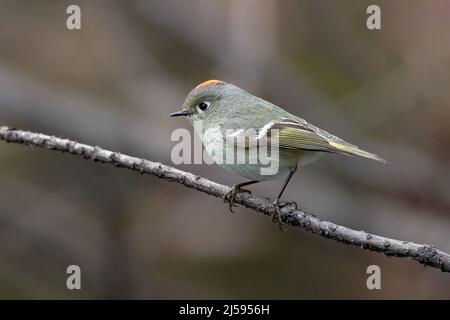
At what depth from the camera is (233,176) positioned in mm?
4742

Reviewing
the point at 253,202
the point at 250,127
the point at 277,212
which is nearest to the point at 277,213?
the point at 277,212

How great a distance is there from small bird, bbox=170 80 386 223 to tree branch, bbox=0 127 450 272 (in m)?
0.09

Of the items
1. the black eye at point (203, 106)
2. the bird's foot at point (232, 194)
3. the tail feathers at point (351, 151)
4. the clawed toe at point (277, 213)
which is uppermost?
the black eye at point (203, 106)

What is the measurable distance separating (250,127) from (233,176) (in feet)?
5.41

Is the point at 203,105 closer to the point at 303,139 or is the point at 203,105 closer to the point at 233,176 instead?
the point at 303,139

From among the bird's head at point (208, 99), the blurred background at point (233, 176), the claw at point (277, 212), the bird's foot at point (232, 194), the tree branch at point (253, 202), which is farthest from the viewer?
the blurred background at point (233, 176)

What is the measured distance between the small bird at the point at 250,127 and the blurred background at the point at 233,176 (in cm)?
123

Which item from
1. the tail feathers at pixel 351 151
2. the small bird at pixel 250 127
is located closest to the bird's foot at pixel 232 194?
the small bird at pixel 250 127

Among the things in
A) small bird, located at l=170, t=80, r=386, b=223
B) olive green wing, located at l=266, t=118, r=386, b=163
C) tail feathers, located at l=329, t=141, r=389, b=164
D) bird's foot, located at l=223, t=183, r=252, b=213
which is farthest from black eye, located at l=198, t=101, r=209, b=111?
tail feathers, located at l=329, t=141, r=389, b=164

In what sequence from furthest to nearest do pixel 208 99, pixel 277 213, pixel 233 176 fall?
pixel 233 176 → pixel 208 99 → pixel 277 213

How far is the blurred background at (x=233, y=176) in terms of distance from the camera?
4277mm

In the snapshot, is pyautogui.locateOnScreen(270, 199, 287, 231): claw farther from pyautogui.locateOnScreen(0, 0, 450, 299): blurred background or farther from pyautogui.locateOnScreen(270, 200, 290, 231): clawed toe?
pyautogui.locateOnScreen(0, 0, 450, 299): blurred background

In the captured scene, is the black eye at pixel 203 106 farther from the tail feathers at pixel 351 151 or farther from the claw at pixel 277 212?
the claw at pixel 277 212

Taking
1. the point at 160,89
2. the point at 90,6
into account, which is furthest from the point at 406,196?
the point at 90,6
